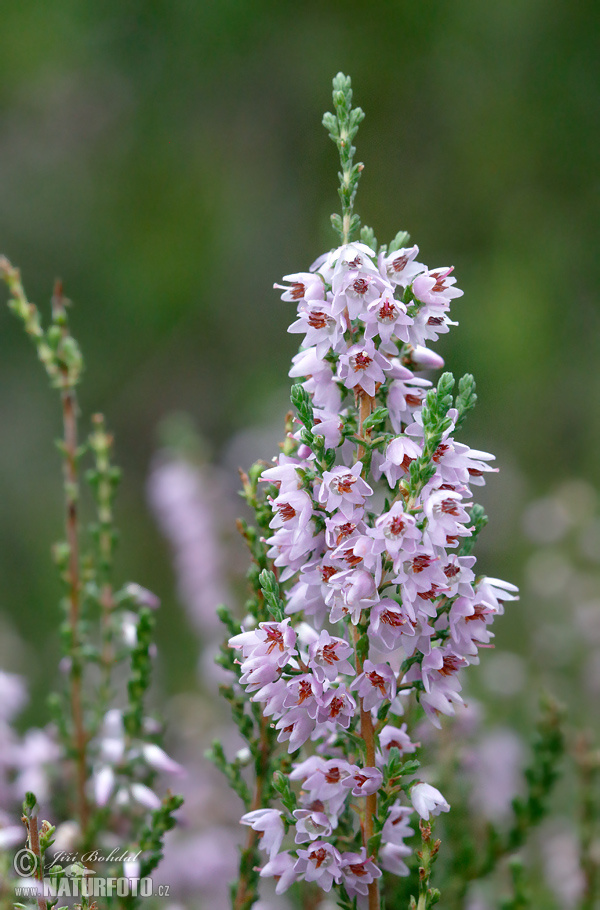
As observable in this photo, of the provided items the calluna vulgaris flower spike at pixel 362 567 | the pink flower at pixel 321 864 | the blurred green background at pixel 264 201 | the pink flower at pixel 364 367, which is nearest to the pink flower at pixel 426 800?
the calluna vulgaris flower spike at pixel 362 567

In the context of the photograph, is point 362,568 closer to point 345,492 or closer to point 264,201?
point 345,492

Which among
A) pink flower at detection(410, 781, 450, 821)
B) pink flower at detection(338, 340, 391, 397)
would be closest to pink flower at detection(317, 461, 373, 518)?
pink flower at detection(338, 340, 391, 397)

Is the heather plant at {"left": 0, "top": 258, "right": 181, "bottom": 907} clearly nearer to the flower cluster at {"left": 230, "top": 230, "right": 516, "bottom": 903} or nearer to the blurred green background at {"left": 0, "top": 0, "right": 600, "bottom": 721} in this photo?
the flower cluster at {"left": 230, "top": 230, "right": 516, "bottom": 903}

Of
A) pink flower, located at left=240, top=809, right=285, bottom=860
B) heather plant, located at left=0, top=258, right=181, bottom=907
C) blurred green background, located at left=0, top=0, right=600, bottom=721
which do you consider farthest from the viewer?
blurred green background, located at left=0, top=0, right=600, bottom=721

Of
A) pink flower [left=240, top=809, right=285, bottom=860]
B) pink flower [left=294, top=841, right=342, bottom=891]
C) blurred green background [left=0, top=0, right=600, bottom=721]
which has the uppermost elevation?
blurred green background [left=0, top=0, right=600, bottom=721]

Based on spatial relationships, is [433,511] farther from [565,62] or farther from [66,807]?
[565,62]

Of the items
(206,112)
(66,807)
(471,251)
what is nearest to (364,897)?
(66,807)

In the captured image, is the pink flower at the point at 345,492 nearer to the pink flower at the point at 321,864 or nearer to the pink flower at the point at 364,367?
the pink flower at the point at 364,367

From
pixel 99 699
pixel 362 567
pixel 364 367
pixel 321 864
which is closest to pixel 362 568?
pixel 362 567
